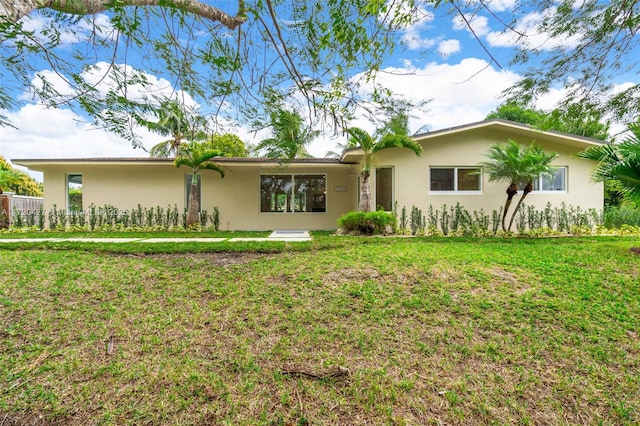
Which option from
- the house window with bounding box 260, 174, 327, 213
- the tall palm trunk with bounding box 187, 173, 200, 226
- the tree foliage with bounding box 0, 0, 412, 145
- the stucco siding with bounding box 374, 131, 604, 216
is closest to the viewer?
the tree foliage with bounding box 0, 0, 412, 145

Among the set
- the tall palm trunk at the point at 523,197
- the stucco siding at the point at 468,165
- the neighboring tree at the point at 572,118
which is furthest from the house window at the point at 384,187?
the neighboring tree at the point at 572,118

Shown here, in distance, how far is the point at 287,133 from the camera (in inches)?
135

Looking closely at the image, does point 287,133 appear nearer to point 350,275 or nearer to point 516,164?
point 350,275

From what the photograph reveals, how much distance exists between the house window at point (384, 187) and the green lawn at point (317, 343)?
18.1 ft

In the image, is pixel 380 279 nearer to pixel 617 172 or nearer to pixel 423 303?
pixel 423 303

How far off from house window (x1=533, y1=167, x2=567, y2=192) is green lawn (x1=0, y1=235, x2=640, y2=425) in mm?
6405

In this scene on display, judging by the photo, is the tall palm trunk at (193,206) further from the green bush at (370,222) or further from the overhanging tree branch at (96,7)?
the overhanging tree branch at (96,7)

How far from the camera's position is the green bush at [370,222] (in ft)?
30.9

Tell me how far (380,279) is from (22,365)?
3.96 metres

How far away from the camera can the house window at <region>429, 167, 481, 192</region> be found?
34.4 feet

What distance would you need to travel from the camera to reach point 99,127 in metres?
2.57

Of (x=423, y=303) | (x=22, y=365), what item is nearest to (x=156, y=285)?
(x=22, y=365)

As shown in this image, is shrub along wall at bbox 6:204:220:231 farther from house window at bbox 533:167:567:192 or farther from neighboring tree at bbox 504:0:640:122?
house window at bbox 533:167:567:192

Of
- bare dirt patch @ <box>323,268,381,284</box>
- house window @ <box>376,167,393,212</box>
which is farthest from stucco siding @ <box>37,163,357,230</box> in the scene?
bare dirt patch @ <box>323,268,381,284</box>
